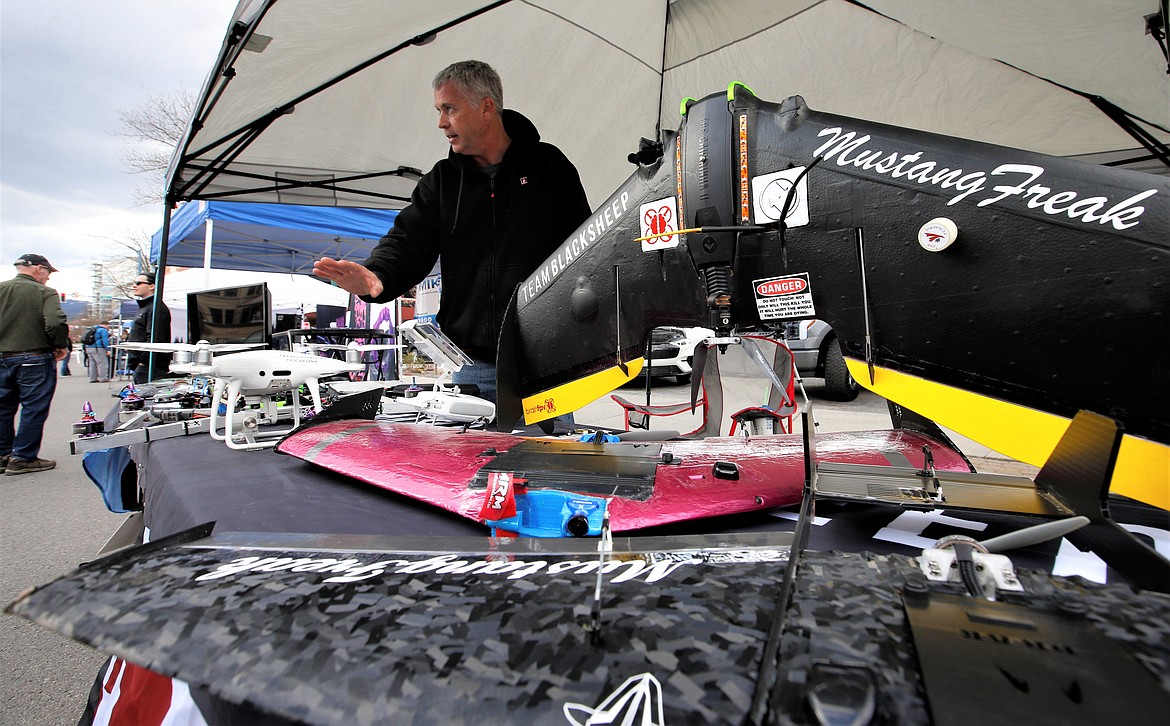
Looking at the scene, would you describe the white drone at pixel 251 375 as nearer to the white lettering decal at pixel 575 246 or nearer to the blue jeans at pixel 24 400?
the white lettering decal at pixel 575 246

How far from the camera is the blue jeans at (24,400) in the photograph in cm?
339

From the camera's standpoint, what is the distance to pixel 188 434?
151cm

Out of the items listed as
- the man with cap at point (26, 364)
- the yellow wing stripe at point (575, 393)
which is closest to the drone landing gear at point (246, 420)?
the yellow wing stripe at point (575, 393)

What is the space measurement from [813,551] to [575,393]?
2.12 feet

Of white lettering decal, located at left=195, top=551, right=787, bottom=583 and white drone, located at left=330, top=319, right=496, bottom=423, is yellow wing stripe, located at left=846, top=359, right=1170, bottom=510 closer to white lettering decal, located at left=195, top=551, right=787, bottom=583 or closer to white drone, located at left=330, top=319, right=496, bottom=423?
white lettering decal, located at left=195, top=551, right=787, bottom=583

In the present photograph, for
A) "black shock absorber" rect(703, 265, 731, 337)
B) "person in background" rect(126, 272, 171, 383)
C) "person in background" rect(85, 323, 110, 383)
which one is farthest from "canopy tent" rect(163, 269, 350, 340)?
"black shock absorber" rect(703, 265, 731, 337)

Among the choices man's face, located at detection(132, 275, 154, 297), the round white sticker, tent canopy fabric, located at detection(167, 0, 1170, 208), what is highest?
tent canopy fabric, located at detection(167, 0, 1170, 208)

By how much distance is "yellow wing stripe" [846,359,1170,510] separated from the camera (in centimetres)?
55

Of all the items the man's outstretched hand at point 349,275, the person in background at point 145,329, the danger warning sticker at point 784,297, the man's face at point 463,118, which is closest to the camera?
the danger warning sticker at point 784,297

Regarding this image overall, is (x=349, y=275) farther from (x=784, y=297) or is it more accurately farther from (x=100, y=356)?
(x=100, y=356)

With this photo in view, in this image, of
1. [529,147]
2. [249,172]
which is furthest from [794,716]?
[249,172]

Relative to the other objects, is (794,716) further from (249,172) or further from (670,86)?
(249,172)

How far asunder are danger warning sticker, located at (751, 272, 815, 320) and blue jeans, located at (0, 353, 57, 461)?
458 centimetres

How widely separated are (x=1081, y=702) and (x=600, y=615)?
231 mm
